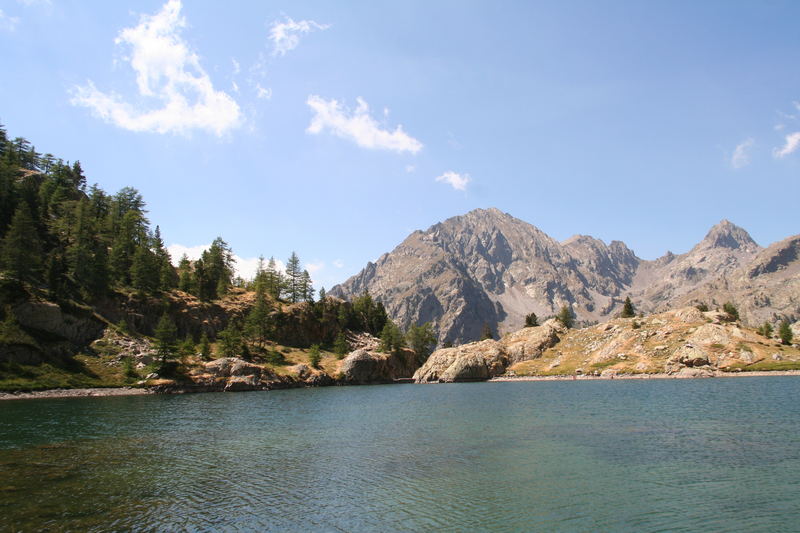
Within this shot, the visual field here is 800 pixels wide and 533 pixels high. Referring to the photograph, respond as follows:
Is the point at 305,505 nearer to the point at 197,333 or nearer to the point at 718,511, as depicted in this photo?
the point at 718,511

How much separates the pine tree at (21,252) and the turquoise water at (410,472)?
5512 centimetres

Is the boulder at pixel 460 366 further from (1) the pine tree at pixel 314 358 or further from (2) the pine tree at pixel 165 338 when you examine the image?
(2) the pine tree at pixel 165 338

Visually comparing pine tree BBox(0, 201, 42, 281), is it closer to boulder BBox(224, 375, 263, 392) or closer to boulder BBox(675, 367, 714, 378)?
boulder BBox(224, 375, 263, 392)

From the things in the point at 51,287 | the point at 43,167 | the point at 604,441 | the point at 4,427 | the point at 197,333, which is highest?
the point at 43,167

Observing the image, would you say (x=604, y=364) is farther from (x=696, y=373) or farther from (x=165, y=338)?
(x=165, y=338)

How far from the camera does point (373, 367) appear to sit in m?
164

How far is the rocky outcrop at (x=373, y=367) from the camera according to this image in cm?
15500

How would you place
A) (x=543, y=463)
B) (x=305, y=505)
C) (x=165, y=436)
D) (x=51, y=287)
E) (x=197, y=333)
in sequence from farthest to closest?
(x=197, y=333) → (x=51, y=287) → (x=165, y=436) → (x=543, y=463) → (x=305, y=505)

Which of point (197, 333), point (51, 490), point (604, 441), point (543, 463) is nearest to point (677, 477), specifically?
point (543, 463)

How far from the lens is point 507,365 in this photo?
197125mm

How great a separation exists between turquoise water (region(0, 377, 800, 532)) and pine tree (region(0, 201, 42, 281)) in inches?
2170

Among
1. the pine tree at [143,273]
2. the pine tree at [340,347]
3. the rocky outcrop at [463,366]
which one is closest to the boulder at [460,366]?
→ the rocky outcrop at [463,366]

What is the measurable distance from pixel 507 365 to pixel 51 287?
16556cm

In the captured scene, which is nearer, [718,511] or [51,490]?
[718,511]
